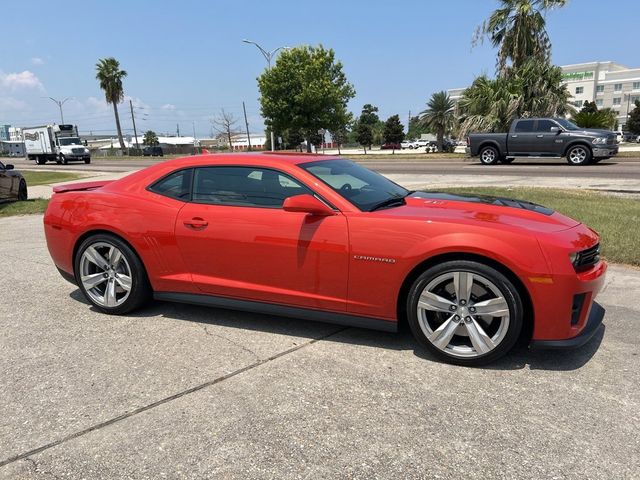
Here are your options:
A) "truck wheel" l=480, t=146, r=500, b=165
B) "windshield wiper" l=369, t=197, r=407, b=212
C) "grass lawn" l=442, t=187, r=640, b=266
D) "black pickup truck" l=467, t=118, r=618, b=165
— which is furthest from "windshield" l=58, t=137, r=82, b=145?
"windshield wiper" l=369, t=197, r=407, b=212

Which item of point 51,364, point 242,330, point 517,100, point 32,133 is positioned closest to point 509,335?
point 242,330

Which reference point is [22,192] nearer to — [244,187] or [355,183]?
[244,187]

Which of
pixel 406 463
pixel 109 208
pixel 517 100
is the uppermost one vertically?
pixel 517 100

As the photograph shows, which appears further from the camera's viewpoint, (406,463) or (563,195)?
(563,195)

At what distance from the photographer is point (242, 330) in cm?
404

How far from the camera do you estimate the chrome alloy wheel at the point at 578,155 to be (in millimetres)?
19250

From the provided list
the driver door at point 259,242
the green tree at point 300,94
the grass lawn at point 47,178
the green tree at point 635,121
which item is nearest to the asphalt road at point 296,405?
the driver door at point 259,242

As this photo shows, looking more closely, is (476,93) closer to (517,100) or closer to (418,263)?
(517,100)

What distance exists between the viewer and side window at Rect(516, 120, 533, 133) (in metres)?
20.1

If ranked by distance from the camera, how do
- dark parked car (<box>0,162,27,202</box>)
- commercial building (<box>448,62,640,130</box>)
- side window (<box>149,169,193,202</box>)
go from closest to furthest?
side window (<box>149,169,193,202</box>) < dark parked car (<box>0,162,27,202</box>) < commercial building (<box>448,62,640,130</box>)

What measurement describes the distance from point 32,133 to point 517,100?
39.6 m

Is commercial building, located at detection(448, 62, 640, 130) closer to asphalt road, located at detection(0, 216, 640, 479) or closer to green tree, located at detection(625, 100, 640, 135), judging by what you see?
green tree, located at detection(625, 100, 640, 135)

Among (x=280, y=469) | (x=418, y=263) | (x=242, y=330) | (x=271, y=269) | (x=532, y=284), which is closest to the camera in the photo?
(x=280, y=469)

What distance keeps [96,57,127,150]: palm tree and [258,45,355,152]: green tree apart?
36.3 meters
